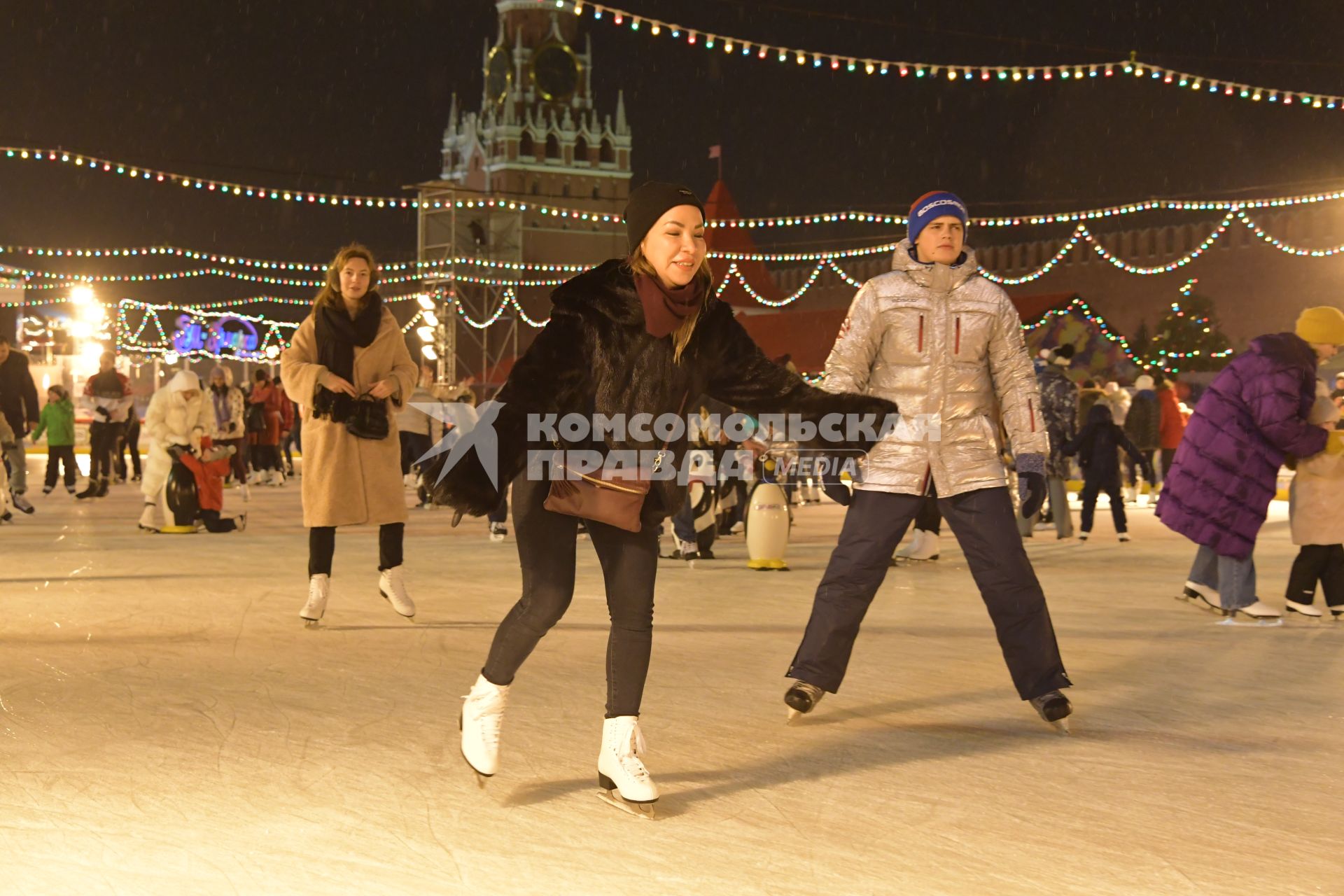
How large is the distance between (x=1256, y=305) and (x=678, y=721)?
3793 centimetres

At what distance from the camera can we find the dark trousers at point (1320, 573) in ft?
22.4

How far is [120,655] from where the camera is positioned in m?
5.45

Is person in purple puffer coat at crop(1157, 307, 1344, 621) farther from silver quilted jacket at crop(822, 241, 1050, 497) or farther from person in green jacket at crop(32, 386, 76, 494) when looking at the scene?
person in green jacket at crop(32, 386, 76, 494)

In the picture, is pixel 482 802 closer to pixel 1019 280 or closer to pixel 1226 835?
pixel 1226 835

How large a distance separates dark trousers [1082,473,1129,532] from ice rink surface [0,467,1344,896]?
433cm

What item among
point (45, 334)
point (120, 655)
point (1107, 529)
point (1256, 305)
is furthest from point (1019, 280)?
point (120, 655)

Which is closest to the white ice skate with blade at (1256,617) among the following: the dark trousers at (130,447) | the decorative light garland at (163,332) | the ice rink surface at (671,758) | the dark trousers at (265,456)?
the ice rink surface at (671,758)

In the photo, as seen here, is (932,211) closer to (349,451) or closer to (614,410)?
(614,410)

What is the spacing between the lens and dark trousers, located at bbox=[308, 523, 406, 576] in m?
6.20

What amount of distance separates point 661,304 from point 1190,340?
122 ft

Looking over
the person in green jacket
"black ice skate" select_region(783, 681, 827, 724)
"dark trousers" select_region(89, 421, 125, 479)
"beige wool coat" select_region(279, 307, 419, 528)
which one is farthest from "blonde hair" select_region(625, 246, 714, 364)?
the person in green jacket

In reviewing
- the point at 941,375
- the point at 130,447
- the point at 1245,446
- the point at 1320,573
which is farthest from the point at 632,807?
the point at 130,447

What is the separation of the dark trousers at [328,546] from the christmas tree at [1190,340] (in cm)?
3309

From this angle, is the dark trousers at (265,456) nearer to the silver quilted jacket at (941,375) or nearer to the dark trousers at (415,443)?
the dark trousers at (415,443)
